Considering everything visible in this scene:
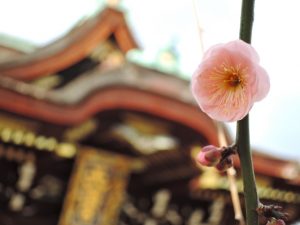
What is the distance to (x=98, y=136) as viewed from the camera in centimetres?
470

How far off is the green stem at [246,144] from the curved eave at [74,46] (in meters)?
3.98

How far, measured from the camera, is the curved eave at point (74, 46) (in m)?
4.49

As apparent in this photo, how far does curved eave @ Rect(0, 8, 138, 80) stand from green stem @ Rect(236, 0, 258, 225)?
3976 mm

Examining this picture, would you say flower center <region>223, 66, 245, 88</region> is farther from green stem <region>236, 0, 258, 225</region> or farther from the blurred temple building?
the blurred temple building

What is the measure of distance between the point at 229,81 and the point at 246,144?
0.37 ft

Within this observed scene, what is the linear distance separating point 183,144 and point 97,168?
2.78 ft

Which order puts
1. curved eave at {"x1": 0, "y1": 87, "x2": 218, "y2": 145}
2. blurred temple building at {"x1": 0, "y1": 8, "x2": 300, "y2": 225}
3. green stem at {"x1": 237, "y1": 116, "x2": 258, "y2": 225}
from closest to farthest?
green stem at {"x1": 237, "y1": 116, "x2": 258, "y2": 225}, curved eave at {"x1": 0, "y1": 87, "x2": 218, "y2": 145}, blurred temple building at {"x1": 0, "y1": 8, "x2": 300, "y2": 225}

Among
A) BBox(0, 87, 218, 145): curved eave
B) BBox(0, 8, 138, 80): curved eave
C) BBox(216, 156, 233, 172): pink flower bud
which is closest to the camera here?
BBox(216, 156, 233, 172): pink flower bud

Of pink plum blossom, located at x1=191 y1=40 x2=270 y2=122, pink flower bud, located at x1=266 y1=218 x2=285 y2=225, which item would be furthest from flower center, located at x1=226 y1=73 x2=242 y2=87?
pink flower bud, located at x1=266 y1=218 x2=285 y2=225

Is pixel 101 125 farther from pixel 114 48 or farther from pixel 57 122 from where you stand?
pixel 114 48

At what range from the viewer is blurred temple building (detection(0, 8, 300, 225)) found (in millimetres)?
4191

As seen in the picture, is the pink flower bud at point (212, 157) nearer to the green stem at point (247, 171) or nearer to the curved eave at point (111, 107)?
the green stem at point (247, 171)

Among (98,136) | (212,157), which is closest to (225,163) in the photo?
(212,157)

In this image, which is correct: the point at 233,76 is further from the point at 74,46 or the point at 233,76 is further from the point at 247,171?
the point at 74,46
